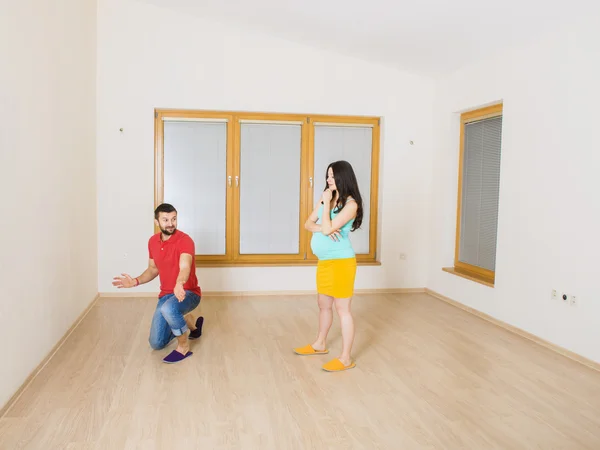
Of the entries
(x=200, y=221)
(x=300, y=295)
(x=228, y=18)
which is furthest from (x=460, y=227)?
(x=228, y=18)

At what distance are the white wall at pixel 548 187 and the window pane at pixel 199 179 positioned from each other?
2.76 m

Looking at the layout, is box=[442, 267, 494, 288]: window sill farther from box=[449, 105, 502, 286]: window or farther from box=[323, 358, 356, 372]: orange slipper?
box=[323, 358, 356, 372]: orange slipper

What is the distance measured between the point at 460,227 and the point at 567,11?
264cm

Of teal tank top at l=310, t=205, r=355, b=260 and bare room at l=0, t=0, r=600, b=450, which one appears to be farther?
teal tank top at l=310, t=205, r=355, b=260

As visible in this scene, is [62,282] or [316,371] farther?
[62,282]

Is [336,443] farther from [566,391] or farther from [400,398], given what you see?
[566,391]

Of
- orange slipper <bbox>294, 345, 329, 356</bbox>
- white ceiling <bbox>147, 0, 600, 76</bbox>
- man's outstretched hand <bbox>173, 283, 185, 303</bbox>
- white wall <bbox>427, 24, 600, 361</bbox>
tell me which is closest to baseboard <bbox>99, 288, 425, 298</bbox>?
white wall <bbox>427, 24, 600, 361</bbox>

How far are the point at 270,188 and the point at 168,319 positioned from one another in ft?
8.96

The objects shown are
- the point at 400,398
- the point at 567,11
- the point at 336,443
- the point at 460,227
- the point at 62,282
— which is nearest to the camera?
the point at 336,443

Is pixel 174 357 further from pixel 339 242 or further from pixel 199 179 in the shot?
pixel 199 179

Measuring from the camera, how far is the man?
3.71m

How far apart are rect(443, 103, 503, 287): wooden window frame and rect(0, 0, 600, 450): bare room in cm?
3

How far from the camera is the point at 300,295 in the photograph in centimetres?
609

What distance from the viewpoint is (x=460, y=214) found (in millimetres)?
5887
